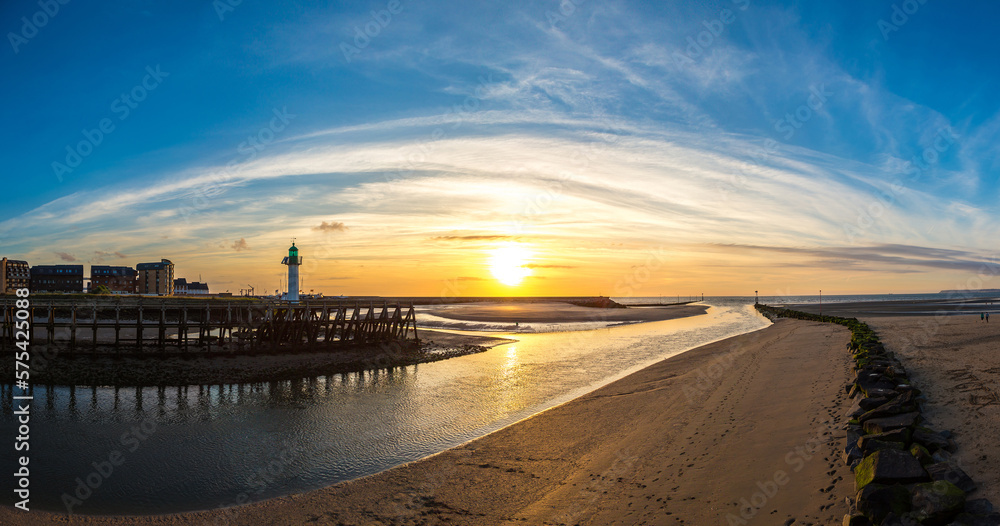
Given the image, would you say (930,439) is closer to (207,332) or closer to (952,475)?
(952,475)

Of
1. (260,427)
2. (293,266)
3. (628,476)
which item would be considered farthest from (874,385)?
(293,266)

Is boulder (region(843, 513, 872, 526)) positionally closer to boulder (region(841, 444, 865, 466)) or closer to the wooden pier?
boulder (region(841, 444, 865, 466))

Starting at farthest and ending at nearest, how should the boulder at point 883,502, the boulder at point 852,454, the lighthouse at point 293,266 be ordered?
the lighthouse at point 293,266 < the boulder at point 852,454 < the boulder at point 883,502

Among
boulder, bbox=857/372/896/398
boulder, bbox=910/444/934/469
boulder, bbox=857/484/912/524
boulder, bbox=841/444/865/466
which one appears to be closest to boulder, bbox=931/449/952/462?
boulder, bbox=910/444/934/469

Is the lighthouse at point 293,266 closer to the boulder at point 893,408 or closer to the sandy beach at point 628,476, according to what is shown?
the sandy beach at point 628,476

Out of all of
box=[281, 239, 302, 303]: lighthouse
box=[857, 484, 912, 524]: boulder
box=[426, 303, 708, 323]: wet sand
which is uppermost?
box=[281, 239, 302, 303]: lighthouse

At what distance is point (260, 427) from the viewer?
1280 cm

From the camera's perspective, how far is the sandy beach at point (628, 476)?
6.27m

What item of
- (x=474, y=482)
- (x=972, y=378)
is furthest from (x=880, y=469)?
(x=972, y=378)

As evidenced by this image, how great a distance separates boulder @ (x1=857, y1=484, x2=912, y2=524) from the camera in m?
4.71

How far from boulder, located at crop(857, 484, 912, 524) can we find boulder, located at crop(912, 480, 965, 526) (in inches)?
3.4

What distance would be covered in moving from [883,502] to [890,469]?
27.1 inches

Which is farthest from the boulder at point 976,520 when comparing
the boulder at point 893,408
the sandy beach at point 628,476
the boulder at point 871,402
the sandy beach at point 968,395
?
the boulder at point 871,402

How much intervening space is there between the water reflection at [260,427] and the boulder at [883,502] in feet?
26.7
